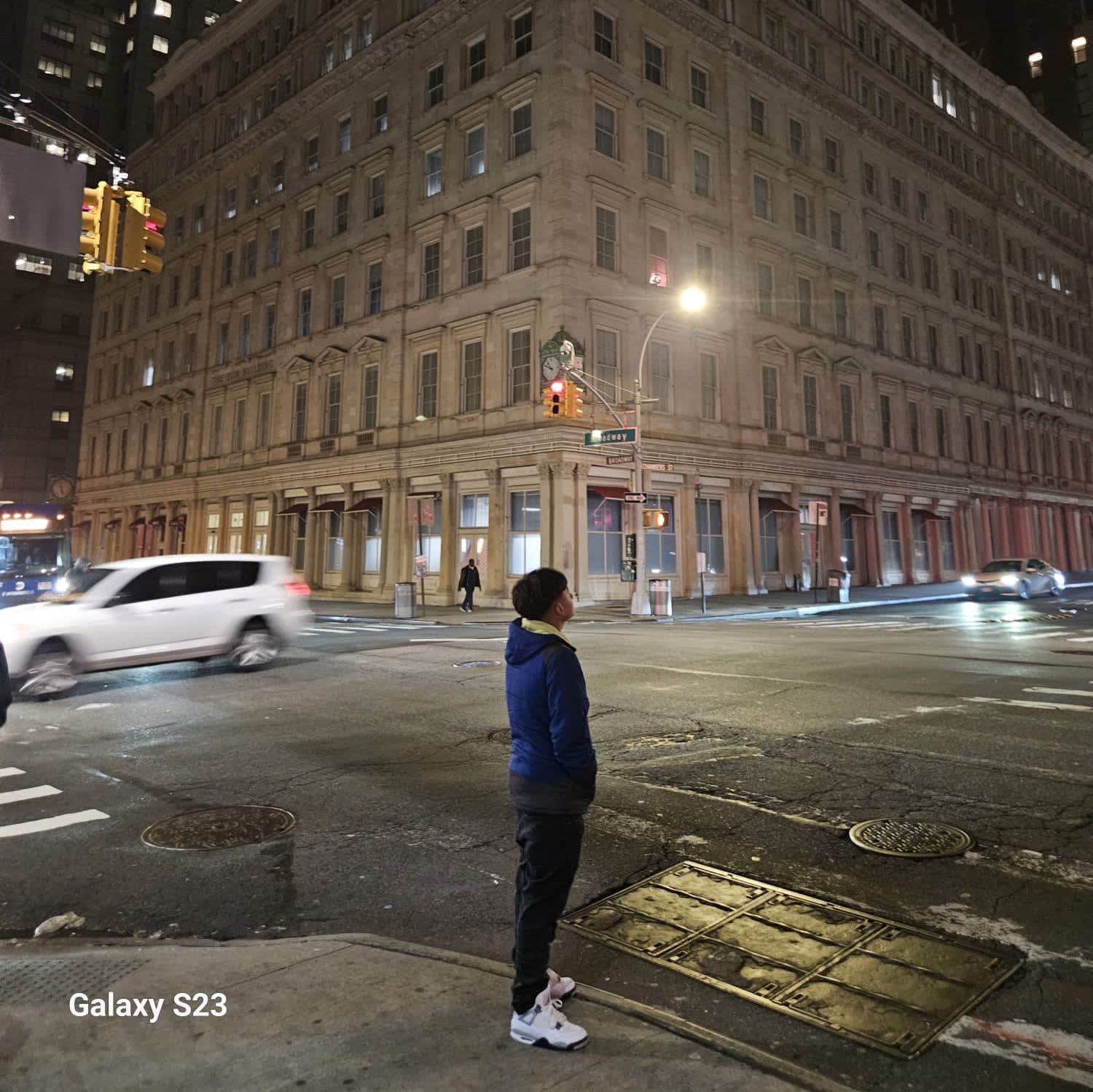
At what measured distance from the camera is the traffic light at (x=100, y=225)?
959 centimetres

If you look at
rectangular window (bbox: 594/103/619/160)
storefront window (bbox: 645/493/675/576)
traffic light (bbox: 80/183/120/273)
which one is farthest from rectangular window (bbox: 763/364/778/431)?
traffic light (bbox: 80/183/120/273)

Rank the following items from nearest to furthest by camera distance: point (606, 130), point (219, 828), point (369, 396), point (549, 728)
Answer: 1. point (549, 728)
2. point (219, 828)
3. point (606, 130)
4. point (369, 396)

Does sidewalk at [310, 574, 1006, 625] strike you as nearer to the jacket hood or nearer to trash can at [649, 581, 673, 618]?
trash can at [649, 581, 673, 618]

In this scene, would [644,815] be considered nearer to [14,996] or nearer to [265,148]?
[14,996]

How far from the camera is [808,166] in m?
38.3

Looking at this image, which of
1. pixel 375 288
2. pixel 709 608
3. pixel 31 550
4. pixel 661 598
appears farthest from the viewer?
pixel 375 288

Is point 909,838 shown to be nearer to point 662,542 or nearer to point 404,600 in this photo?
point 404,600

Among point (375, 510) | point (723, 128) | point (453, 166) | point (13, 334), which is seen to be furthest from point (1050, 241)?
point (13, 334)

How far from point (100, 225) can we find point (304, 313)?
1244 inches

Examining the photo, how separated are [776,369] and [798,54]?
17.2 meters

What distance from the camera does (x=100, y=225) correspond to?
9695 millimetres

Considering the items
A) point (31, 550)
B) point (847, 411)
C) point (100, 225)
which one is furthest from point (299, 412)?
point (100, 225)

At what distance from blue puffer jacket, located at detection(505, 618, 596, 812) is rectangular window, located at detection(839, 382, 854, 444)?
38585 millimetres

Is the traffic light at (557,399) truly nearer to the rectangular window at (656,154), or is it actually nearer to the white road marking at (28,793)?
the rectangular window at (656,154)
